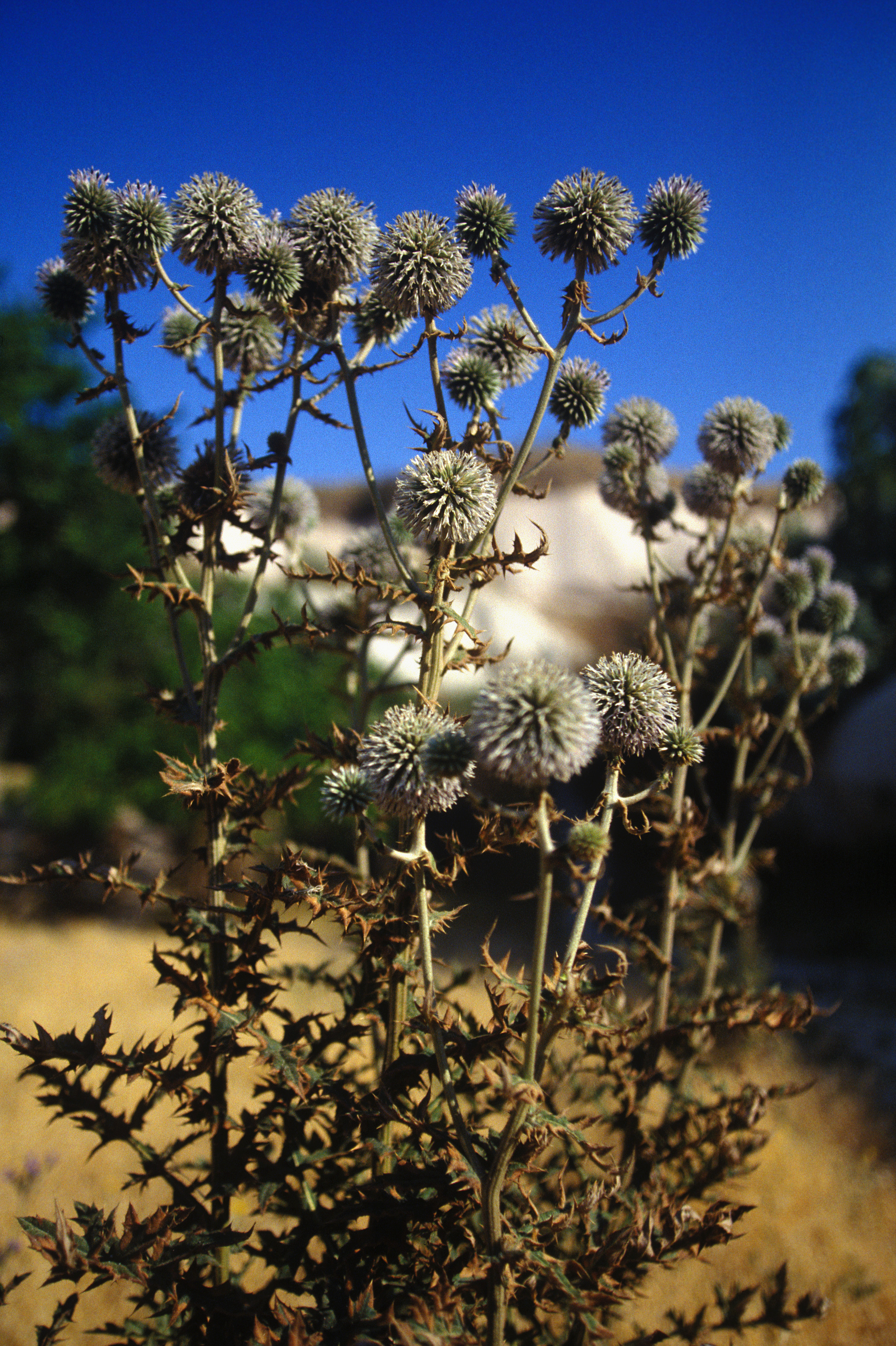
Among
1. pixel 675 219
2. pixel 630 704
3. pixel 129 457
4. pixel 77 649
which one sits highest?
pixel 77 649

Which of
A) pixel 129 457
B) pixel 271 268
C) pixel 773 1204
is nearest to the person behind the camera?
pixel 271 268

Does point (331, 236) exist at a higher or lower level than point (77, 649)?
lower

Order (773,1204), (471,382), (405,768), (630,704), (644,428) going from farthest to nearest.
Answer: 1. (773,1204)
2. (644,428)
3. (471,382)
4. (630,704)
5. (405,768)

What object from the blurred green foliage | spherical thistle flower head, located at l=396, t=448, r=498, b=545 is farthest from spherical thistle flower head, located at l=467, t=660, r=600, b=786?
the blurred green foliage

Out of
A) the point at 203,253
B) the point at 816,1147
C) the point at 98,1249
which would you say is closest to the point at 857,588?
the point at 816,1147

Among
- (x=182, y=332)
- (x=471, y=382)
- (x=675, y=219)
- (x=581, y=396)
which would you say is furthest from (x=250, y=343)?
(x=675, y=219)

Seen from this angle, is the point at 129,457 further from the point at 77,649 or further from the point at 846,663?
the point at 77,649

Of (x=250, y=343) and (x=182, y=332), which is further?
(x=182, y=332)
